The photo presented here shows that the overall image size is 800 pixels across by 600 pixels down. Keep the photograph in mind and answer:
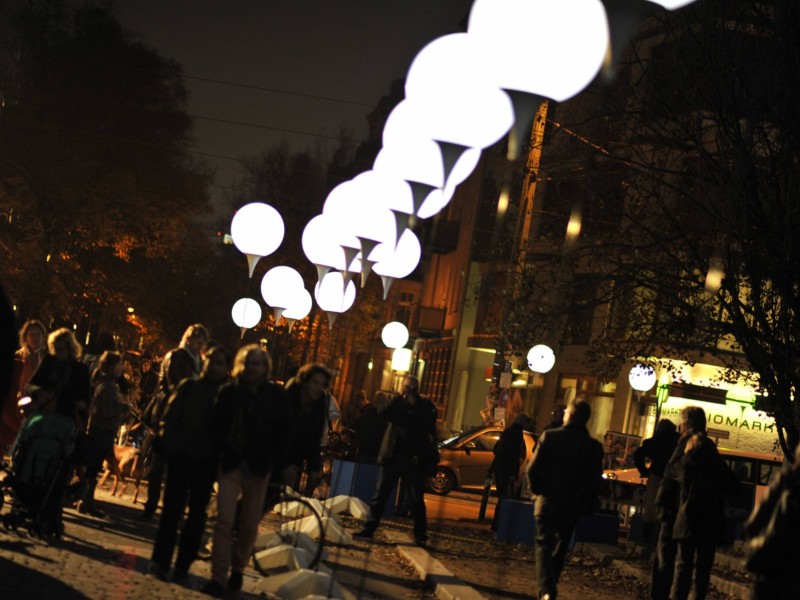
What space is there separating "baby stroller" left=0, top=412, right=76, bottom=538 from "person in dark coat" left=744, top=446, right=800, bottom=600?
6.91 meters

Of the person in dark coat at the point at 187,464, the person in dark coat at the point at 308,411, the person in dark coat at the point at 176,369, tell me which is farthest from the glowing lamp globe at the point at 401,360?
the person in dark coat at the point at 187,464

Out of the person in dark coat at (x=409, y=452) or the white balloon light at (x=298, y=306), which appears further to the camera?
the white balloon light at (x=298, y=306)

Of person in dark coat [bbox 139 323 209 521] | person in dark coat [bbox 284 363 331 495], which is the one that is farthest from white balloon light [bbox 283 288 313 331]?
person in dark coat [bbox 284 363 331 495]

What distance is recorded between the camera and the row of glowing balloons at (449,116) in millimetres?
7152

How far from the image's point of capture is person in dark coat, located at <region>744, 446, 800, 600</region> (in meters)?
6.98

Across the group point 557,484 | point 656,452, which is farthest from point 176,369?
point 656,452

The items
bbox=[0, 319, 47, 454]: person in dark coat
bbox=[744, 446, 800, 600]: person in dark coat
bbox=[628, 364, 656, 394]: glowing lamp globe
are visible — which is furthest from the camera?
bbox=[628, 364, 656, 394]: glowing lamp globe

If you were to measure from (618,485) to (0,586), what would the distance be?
1559 centimetres

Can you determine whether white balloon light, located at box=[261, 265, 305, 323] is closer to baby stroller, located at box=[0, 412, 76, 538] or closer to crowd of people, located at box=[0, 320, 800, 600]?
crowd of people, located at box=[0, 320, 800, 600]

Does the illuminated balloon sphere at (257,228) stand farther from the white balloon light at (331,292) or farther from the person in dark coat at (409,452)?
the person in dark coat at (409,452)

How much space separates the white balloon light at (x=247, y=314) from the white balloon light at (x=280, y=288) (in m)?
0.37

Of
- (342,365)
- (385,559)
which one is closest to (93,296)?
(342,365)

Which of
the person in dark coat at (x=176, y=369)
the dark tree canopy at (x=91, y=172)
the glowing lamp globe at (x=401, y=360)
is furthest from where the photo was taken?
the glowing lamp globe at (x=401, y=360)

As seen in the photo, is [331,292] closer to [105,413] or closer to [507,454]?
[507,454]
